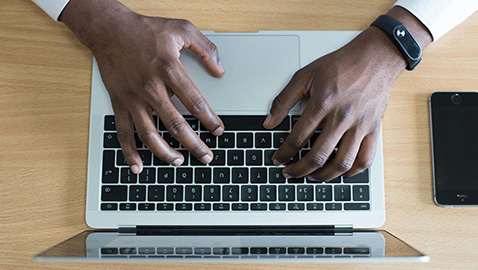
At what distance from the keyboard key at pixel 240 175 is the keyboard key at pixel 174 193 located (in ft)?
0.32

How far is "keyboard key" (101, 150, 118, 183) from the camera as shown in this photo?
2.15 feet

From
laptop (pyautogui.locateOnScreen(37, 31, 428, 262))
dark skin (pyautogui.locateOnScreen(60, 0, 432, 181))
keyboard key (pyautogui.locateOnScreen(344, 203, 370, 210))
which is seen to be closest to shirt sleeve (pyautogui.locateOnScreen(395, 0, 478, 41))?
dark skin (pyautogui.locateOnScreen(60, 0, 432, 181))

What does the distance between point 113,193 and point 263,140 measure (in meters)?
0.29

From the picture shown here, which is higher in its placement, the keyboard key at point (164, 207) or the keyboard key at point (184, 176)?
the keyboard key at point (184, 176)

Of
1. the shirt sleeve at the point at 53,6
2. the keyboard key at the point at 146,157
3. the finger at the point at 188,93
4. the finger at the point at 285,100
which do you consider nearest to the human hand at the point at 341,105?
the finger at the point at 285,100

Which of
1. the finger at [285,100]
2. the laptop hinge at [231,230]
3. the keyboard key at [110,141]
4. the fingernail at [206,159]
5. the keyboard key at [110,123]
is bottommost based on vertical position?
the laptop hinge at [231,230]

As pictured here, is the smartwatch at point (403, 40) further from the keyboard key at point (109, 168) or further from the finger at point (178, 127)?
the keyboard key at point (109, 168)

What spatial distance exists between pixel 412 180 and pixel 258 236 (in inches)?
12.2

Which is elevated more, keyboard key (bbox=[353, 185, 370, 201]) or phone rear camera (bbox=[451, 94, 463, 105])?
phone rear camera (bbox=[451, 94, 463, 105])

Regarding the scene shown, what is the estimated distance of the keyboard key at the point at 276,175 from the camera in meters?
0.65

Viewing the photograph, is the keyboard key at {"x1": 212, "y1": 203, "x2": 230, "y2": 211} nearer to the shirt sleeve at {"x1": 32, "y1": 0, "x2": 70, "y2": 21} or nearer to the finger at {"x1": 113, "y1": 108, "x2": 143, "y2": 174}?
the finger at {"x1": 113, "y1": 108, "x2": 143, "y2": 174}

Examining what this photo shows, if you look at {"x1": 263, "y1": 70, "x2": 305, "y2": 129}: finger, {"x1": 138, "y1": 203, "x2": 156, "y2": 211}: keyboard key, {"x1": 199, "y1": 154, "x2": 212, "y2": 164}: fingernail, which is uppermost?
{"x1": 263, "y1": 70, "x2": 305, "y2": 129}: finger

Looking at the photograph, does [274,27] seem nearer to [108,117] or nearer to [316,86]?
[316,86]

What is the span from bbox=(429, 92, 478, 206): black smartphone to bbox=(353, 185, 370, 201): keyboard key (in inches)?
5.1
